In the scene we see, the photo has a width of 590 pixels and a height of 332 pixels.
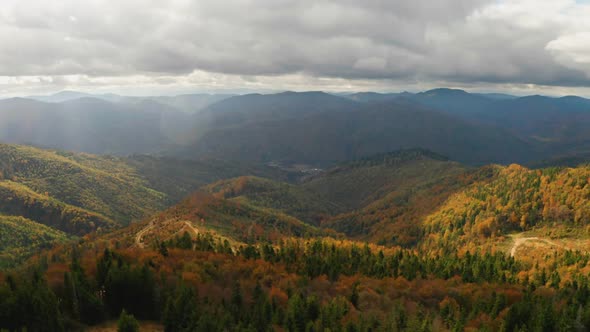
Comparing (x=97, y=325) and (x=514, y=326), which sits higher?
(x=97, y=325)

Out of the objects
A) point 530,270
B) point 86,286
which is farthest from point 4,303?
point 530,270

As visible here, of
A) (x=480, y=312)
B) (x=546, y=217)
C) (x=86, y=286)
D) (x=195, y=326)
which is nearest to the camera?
(x=195, y=326)

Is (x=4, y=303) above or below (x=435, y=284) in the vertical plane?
above

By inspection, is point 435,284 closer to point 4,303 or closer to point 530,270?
point 530,270

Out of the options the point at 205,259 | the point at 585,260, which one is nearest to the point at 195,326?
the point at 205,259

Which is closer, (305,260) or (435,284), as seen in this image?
(435,284)

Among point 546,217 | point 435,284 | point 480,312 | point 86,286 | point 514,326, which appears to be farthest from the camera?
point 546,217

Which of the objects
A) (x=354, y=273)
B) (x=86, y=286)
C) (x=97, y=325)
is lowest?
(x=354, y=273)

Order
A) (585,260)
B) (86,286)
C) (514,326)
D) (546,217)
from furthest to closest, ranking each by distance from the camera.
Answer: (546,217), (585,260), (514,326), (86,286)

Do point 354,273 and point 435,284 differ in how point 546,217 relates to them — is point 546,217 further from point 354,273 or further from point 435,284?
point 354,273
